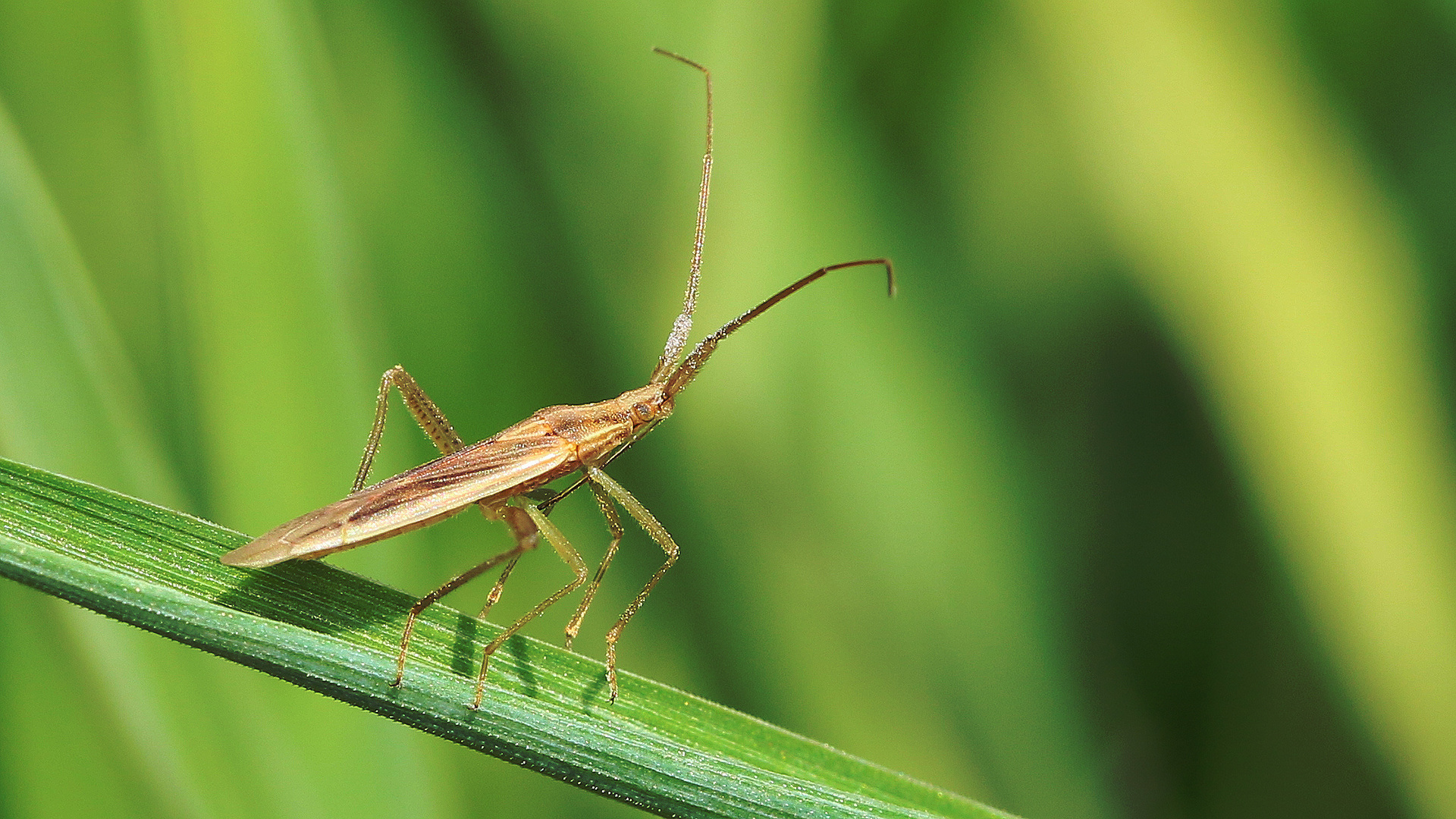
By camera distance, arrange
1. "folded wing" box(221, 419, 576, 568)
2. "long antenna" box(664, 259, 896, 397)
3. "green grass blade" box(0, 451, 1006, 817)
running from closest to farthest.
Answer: "green grass blade" box(0, 451, 1006, 817)
"folded wing" box(221, 419, 576, 568)
"long antenna" box(664, 259, 896, 397)

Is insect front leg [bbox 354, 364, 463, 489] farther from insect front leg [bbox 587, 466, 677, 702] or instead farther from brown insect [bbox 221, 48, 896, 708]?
insect front leg [bbox 587, 466, 677, 702]

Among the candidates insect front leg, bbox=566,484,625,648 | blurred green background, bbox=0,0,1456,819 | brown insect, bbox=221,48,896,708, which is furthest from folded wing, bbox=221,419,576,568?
blurred green background, bbox=0,0,1456,819

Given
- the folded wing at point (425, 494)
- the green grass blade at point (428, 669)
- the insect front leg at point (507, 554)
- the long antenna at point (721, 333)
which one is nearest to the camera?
the green grass blade at point (428, 669)

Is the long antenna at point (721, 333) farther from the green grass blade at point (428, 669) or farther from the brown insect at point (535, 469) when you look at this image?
the green grass blade at point (428, 669)

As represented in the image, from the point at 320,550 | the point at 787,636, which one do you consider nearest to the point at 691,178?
the point at 787,636

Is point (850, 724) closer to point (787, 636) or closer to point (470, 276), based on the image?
point (787, 636)

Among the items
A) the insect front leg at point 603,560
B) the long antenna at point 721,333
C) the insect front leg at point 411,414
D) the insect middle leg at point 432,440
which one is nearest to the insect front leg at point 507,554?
the insect middle leg at point 432,440
